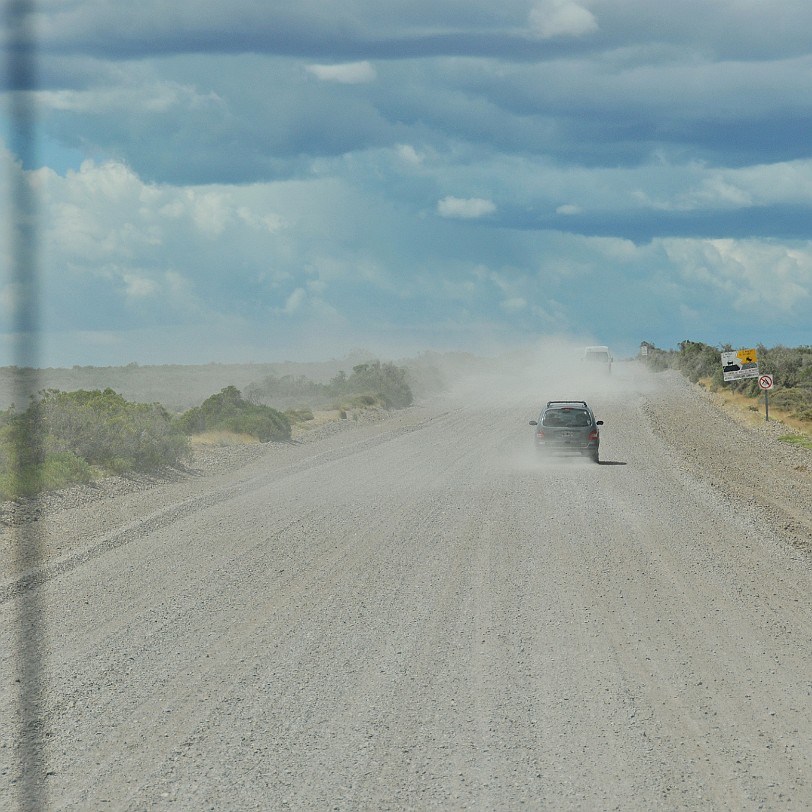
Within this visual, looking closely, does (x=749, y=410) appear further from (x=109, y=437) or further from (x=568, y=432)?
(x=109, y=437)

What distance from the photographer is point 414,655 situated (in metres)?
8.58

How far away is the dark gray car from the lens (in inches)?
1040

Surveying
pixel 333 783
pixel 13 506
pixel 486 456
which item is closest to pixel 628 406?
pixel 486 456

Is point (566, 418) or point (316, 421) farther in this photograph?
point (316, 421)

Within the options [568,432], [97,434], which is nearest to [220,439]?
[97,434]

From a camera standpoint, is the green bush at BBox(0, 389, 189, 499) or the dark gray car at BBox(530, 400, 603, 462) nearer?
the green bush at BBox(0, 389, 189, 499)

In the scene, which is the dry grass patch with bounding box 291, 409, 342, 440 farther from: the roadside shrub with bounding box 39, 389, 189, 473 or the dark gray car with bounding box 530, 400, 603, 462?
the dark gray car with bounding box 530, 400, 603, 462

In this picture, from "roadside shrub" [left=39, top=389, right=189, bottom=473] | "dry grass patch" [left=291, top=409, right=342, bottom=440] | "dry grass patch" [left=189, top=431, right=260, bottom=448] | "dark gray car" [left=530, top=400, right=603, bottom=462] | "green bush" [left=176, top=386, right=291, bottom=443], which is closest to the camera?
"roadside shrub" [left=39, top=389, right=189, bottom=473]

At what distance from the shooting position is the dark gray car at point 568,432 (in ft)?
86.6

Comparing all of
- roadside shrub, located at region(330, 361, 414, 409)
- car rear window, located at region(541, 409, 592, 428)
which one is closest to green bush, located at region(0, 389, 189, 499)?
car rear window, located at region(541, 409, 592, 428)

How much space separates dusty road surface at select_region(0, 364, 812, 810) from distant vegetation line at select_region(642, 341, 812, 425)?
3309 cm

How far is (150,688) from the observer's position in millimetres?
7715

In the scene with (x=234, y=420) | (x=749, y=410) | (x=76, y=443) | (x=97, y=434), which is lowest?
(x=749, y=410)

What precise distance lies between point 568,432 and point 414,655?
18475 mm
